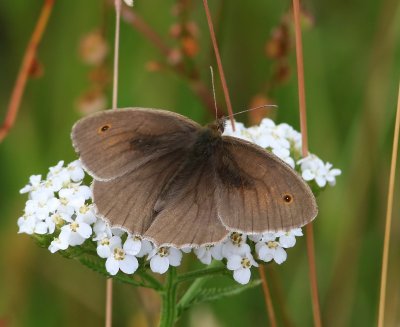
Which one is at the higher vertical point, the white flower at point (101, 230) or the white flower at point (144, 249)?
the white flower at point (101, 230)

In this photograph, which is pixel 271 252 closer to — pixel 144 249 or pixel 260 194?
pixel 260 194

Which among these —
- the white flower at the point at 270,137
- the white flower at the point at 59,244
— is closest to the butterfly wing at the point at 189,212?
the white flower at the point at 59,244

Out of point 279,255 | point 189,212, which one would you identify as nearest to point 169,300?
point 189,212

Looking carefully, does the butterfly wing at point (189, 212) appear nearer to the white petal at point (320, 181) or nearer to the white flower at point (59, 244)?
the white flower at point (59, 244)

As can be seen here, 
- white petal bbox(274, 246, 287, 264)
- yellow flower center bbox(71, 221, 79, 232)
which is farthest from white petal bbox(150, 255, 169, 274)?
white petal bbox(274, 246, 287, 264)

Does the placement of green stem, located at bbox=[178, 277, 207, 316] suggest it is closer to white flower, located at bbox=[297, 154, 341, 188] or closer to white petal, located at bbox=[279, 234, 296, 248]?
white petal, located at bbox=[279, 234, 296, 248]

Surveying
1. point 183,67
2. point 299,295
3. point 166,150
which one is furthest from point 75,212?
point 299,295

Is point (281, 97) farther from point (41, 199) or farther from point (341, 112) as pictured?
point (41, 199)
